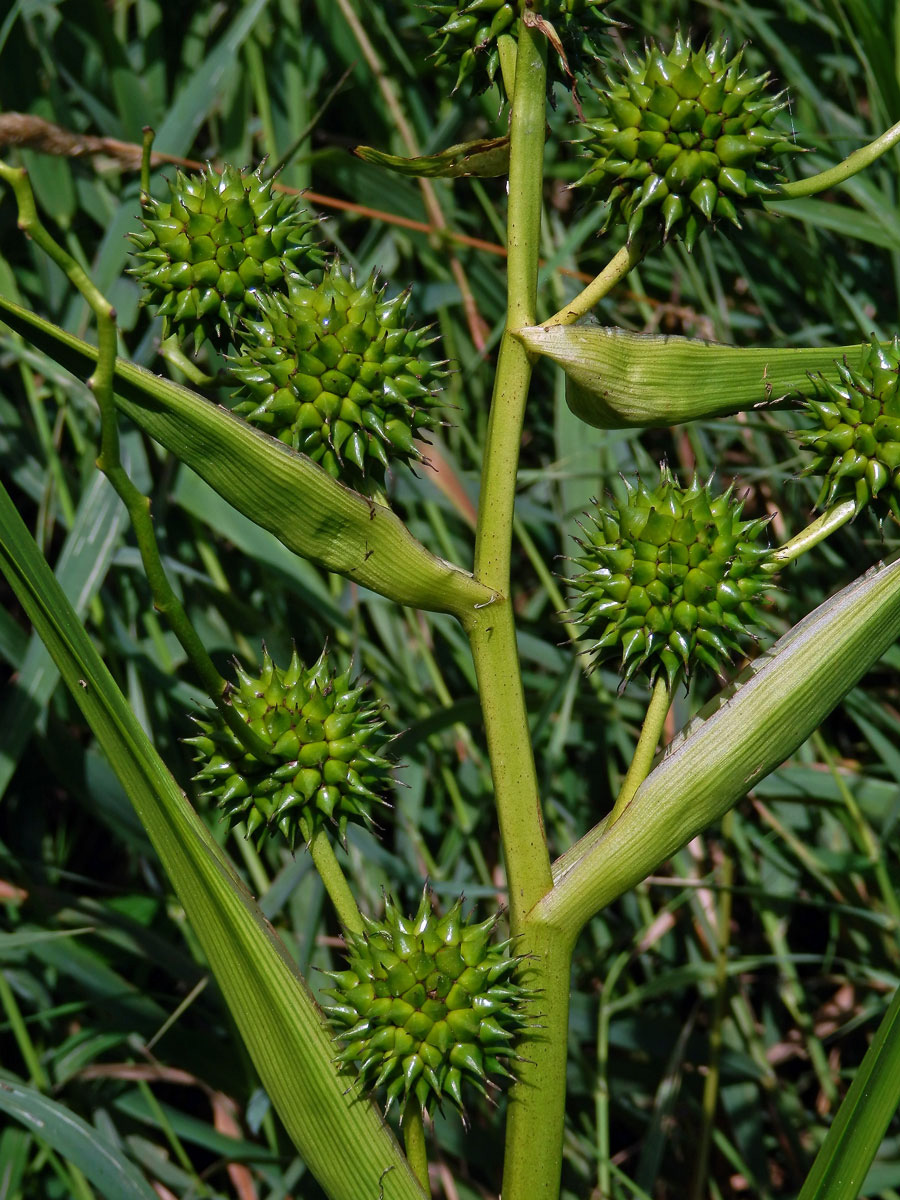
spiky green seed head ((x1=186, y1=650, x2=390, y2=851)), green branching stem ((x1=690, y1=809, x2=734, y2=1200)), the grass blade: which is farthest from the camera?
green branching stem ((x1=690, y1=809, x2=734, y2=1200))

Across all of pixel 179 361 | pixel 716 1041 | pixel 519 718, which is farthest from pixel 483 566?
pixel 716 1041

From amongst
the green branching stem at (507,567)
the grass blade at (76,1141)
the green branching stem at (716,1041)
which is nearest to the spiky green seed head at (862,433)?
the green branching stem at (507,567)

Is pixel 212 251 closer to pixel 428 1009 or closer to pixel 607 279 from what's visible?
pixel 607 279

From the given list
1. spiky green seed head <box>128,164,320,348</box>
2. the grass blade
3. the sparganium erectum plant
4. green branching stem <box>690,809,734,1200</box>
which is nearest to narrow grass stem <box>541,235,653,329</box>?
the sparganium erectum plant

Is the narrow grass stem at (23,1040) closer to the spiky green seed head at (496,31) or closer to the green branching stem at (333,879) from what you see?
the green branching stem at (333,879)

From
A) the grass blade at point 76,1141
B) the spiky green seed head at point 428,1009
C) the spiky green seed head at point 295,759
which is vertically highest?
the spiky green seed head at point 295,759

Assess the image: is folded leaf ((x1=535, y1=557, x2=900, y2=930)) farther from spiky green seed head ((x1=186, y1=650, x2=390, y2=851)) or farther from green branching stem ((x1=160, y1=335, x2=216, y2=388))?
green branching stem ((x1=160, y1=335, x2=216, y2=388))
